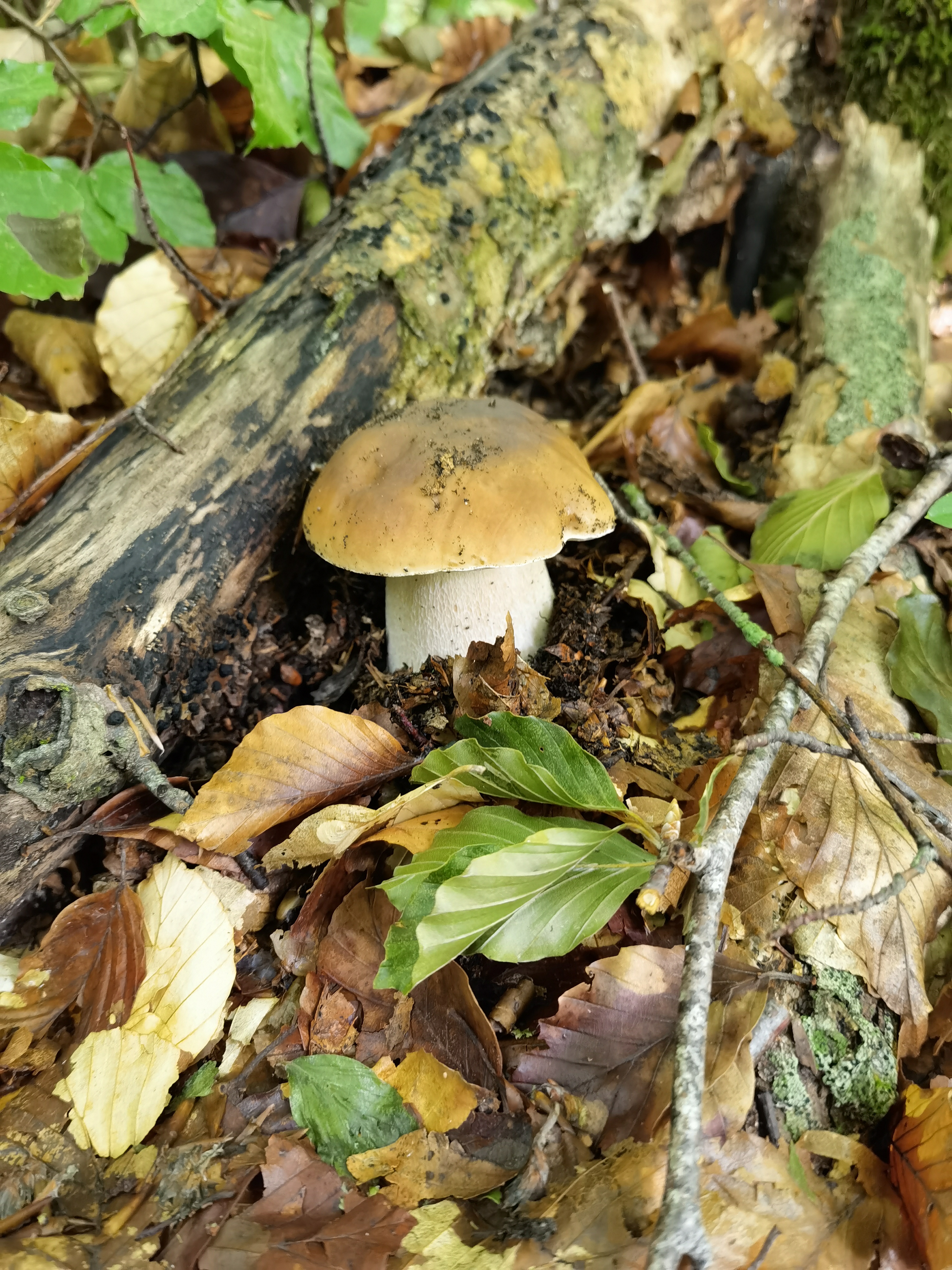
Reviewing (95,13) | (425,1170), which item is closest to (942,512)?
(425,1170)

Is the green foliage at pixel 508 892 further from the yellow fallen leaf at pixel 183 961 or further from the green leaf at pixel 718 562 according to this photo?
the green leaf at pixel 718 562

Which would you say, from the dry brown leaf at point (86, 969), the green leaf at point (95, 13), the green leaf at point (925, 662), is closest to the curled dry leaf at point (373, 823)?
the dry brown leaf at point (86, 969)

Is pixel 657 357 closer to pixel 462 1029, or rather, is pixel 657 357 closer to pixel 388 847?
pixel 388 847

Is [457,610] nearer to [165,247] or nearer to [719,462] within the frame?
[719,462]

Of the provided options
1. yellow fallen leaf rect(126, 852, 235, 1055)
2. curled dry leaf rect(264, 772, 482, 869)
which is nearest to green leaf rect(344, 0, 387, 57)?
curled dry leaf rect(264, 772, 482, 869)

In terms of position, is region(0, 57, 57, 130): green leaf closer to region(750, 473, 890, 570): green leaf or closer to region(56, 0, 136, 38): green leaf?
region(56, 0, 136, 38): green leaf

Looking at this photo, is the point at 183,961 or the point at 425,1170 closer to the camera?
the point at 425,1170
